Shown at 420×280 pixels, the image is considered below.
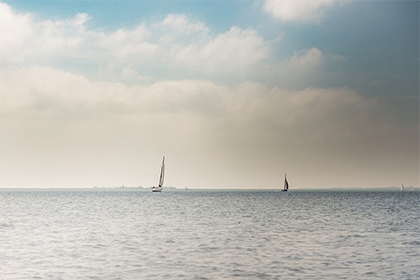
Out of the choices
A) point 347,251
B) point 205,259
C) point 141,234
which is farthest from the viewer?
point 141,234

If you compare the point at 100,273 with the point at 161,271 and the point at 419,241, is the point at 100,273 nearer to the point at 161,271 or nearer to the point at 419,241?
the point at 161,271

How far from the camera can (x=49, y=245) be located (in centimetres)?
3647

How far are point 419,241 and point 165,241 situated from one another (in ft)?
66.1

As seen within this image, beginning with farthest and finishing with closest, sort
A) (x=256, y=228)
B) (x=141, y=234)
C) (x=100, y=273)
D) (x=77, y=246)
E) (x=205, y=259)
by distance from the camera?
(x=256, y=228)
(x=141, y=234)
(x=77, y=246)
(x=205, y=259)
(x=100, y=273)

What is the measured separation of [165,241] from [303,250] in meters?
11.4

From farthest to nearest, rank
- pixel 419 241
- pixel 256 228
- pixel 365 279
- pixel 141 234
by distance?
pixel 256 228 → pixel 141 234 → pixel 419 241 → pixel 365 279

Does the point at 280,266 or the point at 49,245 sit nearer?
the point at 280,266

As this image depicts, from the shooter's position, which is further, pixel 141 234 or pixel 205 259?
pixel 141 234

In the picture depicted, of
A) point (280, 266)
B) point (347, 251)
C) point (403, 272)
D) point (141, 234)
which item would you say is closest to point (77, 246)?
point (141, 234)

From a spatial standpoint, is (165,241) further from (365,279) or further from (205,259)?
(365,279)

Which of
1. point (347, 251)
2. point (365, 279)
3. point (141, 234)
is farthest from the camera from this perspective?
point (141, 234)

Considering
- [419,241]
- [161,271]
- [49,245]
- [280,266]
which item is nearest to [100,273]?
[161,271]

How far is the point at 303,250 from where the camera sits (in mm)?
33688

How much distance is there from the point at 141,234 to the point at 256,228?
42.4ft
